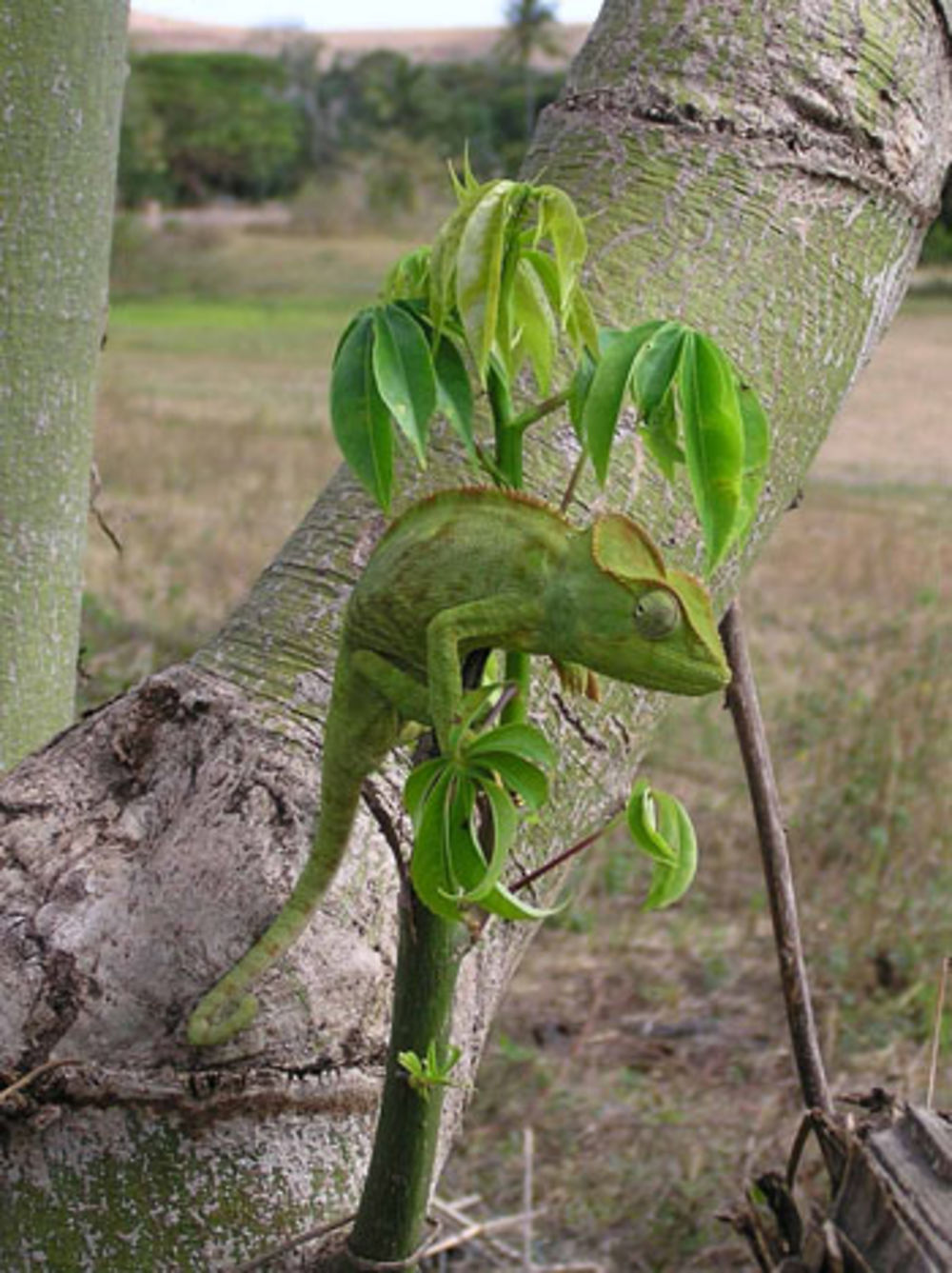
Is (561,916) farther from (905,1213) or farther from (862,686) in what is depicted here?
(905,1213)

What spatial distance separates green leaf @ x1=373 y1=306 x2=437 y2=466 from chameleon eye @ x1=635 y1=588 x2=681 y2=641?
0.11m

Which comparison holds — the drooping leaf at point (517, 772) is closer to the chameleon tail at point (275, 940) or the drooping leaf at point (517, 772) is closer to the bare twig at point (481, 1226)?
the chameleon tail at point (275, 940)

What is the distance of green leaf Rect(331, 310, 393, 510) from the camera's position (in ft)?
2.11

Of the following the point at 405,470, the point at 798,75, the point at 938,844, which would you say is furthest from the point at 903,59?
the point at 938,844

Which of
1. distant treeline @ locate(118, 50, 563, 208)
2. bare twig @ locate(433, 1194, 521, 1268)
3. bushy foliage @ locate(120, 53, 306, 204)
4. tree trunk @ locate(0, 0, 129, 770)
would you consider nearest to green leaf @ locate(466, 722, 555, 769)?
tree trunk @ locate(0, 0, 129, 770)

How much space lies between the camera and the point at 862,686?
426cm

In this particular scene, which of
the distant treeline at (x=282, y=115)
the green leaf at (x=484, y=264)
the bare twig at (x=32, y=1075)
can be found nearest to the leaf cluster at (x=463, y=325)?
the green leaf at (x=484, y=264)

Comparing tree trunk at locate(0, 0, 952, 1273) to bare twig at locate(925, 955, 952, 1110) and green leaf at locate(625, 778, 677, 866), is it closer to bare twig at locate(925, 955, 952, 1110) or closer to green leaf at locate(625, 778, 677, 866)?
green leaf at locate(625, 778, 677, 866)

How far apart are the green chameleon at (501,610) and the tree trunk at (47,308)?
788 mm

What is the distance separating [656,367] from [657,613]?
0.10 m

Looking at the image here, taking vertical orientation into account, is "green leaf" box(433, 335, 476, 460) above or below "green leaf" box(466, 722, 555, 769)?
above

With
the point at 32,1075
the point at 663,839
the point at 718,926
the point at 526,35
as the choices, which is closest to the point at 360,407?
the point at 663,839

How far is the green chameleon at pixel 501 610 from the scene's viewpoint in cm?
62

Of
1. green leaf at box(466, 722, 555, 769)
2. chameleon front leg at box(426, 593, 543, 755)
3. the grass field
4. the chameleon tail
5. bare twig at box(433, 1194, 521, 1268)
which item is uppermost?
chameleon front leg at box(426, 593, 543, 755)
